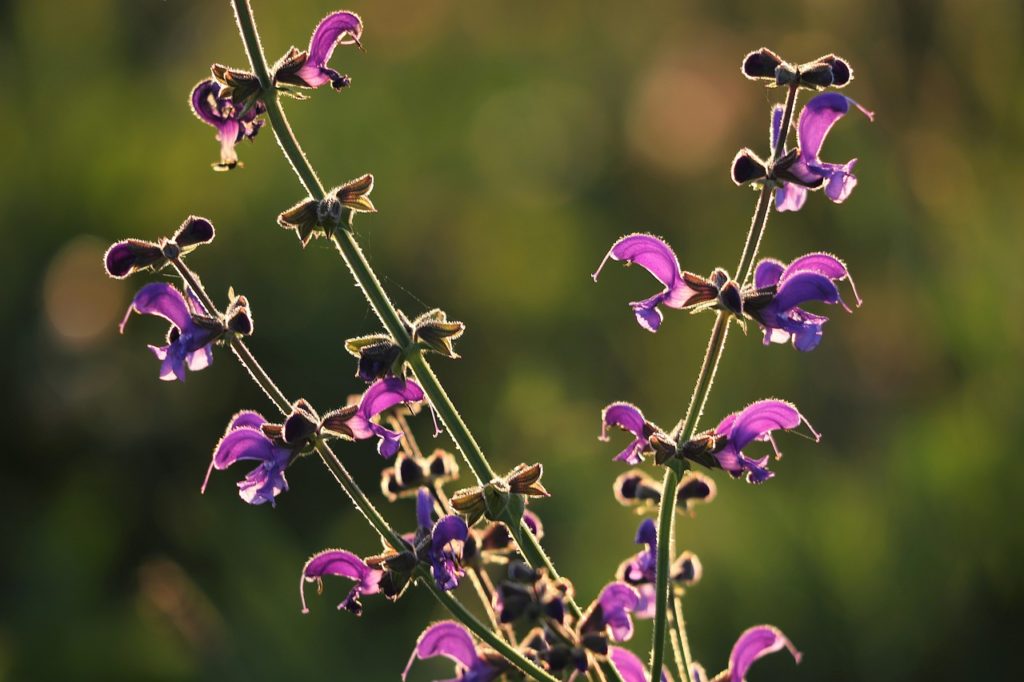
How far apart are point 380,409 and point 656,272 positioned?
0.39 meters

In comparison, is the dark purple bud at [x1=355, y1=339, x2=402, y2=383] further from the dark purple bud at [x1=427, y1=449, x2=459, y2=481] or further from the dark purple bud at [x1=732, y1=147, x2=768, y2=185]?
the dark purple bud at [x1=732, y1=147, x2=768, y2=185]

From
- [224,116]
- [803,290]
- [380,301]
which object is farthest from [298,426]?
[803,290]

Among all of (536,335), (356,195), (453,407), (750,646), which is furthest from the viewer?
(536,335)

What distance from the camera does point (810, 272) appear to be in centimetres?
140

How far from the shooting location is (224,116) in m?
1.43

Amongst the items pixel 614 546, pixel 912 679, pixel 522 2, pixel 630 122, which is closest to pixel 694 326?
pixel 614 546

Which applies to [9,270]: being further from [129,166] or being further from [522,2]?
[522,2]

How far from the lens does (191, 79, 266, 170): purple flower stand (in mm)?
1403

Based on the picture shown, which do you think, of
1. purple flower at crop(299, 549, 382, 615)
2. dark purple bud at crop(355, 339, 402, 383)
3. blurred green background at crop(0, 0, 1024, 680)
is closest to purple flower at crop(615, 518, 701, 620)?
purple flower at crop(299, 549, 382, 615)

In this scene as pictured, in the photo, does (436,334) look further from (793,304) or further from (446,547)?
(793,304)

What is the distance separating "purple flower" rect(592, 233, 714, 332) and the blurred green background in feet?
4.23

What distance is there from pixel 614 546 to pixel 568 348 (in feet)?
5.58

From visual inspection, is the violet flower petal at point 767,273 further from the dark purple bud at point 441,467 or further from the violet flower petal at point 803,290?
the dark purple bud at point 441,467

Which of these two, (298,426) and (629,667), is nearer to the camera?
(298,426)
